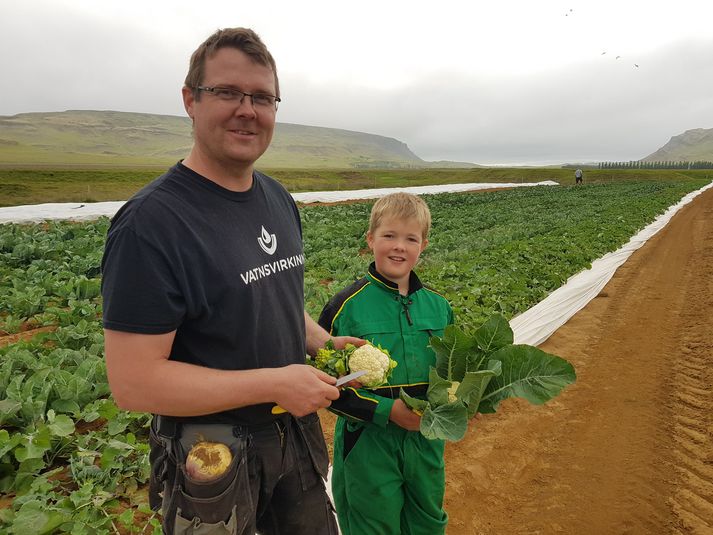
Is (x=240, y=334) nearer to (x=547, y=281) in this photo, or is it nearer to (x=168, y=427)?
(x=168, y=427)

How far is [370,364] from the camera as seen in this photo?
205 cm

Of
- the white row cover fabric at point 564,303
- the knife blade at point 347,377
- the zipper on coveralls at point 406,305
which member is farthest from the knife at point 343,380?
the white row cover fabric at point 564,303

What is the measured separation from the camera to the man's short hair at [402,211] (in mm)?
2465

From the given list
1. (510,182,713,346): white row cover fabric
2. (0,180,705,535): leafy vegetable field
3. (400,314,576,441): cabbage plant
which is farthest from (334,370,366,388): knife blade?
(510,182,713,346): white row cover fabric

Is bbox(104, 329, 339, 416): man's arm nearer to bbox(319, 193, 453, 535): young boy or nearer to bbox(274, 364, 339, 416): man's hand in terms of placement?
bbox(274, 364, 339, 416): man's hand

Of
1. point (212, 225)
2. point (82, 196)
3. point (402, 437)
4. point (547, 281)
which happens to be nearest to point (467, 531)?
point (402, 437)

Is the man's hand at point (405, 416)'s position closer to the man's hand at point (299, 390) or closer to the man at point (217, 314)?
the man at point (217, 314)

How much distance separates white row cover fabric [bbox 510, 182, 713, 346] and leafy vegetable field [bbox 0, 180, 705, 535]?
0.23 meters

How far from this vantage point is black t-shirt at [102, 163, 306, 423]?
1276 mm

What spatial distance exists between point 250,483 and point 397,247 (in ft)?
4.55

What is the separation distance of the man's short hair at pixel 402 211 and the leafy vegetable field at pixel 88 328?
232 centimetres

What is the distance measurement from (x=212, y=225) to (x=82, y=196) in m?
35.0

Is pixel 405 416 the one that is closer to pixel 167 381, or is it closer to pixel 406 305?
A: pixel 406 305

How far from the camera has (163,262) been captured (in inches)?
52.0
